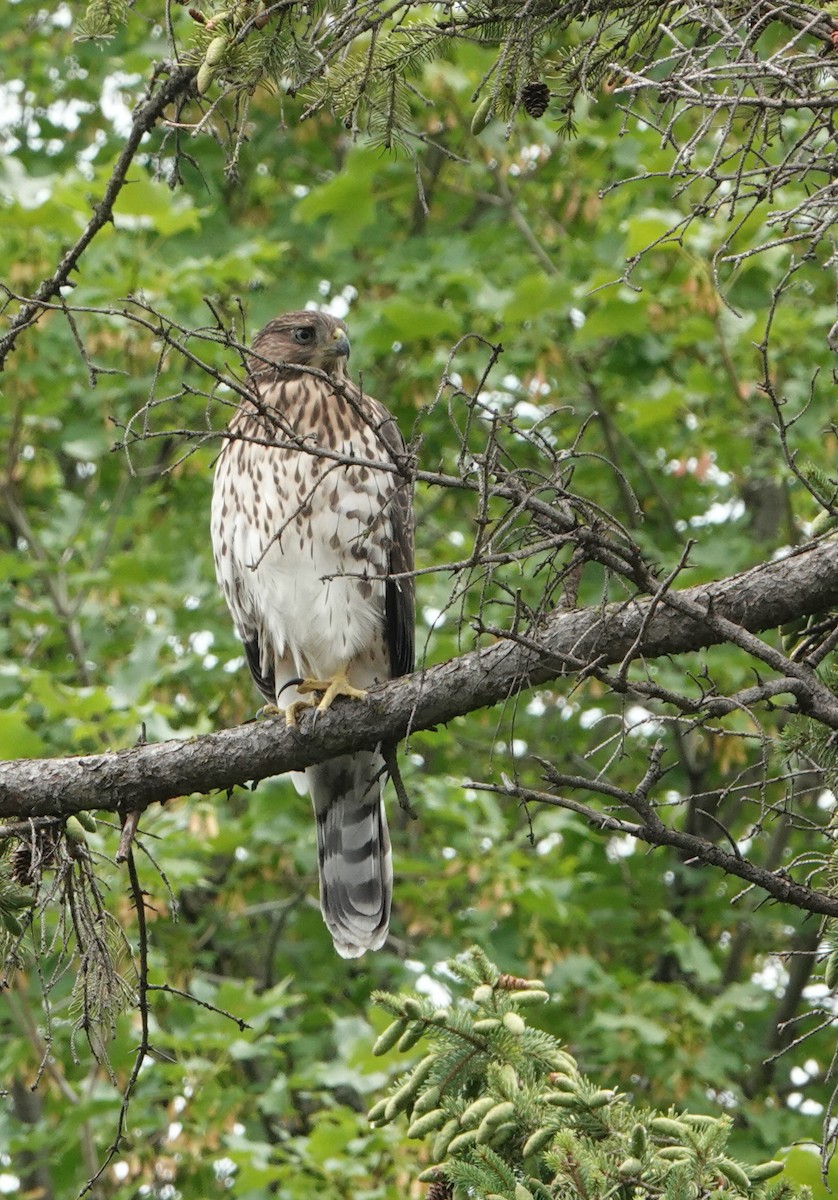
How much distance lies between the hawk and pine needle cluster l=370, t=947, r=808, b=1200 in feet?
4.49

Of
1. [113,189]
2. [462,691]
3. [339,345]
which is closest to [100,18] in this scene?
[113,189]

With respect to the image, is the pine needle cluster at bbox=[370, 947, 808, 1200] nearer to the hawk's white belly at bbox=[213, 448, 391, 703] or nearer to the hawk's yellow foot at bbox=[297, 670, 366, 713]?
the hawk's yellow foot at bbox=[297, 670, 366, 713]

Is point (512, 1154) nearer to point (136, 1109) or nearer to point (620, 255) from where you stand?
point (136, 1109)

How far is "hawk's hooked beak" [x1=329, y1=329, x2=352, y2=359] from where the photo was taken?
193 inches

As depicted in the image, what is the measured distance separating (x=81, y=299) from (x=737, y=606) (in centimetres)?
458

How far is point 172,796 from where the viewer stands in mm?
3268

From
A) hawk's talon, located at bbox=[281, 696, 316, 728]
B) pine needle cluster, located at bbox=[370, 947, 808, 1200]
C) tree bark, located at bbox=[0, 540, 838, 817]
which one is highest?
hawk's talon, located at bbox=[281, 696, 316, 728]

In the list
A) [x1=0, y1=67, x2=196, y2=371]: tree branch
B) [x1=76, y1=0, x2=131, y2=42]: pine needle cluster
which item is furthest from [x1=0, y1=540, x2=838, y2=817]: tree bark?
[x1=76, y1=0, x2=131, y2=42]: pine needle cluster

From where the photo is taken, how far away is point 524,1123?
8.38ft

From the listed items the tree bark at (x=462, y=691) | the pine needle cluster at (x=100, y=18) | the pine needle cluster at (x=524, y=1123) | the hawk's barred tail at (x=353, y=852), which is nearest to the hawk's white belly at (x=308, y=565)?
the hawk's barred tail at (x=353, y=852)

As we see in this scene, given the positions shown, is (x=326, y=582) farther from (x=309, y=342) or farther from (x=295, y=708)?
(x=309, y=342)

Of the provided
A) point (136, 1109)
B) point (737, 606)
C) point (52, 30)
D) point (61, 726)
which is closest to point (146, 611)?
point (61, 726)

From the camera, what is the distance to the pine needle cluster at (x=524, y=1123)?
2354 millimetres

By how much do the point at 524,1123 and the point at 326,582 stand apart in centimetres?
208
